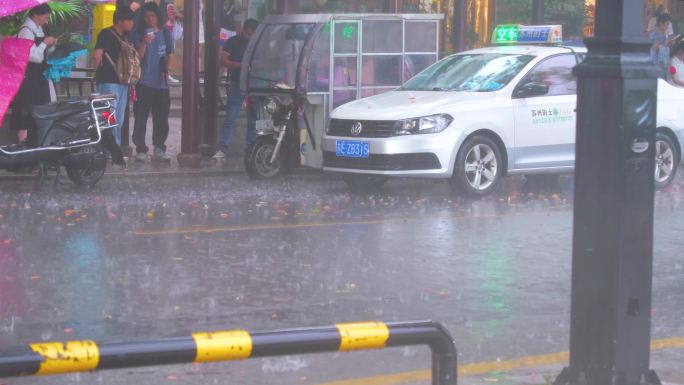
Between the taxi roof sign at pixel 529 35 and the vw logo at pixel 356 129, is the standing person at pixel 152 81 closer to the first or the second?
the vw logo at pixel 356 129

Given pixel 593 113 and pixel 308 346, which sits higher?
pixel 593 113

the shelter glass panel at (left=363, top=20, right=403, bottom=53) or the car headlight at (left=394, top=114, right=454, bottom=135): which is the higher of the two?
the shelter glass panel at (left=363, top=20, right=403, bottom=53)

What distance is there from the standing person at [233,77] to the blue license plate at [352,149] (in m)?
2.88

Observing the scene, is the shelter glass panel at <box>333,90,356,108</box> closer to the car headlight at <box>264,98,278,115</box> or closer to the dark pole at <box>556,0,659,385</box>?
the car headlight at <box>264,98,278,115</box>

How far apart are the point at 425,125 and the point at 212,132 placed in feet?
14.5

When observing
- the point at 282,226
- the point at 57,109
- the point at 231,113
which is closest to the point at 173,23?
the point at 231,113

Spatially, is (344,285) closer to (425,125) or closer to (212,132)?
(425,125)

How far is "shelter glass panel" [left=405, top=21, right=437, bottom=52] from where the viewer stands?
15.0 m

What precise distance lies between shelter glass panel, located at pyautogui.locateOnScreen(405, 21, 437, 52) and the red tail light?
13.0ft

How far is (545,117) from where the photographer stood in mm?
13477

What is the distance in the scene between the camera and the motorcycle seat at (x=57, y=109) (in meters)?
12.7

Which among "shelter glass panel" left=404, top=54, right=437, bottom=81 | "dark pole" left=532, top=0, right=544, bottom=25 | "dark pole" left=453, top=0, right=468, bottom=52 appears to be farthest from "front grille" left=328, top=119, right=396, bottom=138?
"dark pole" left=532, top=0, right=544, bottom=25

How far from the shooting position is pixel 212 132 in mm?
16281

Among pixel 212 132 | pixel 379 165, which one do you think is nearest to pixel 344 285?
pixel 379 165
